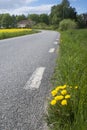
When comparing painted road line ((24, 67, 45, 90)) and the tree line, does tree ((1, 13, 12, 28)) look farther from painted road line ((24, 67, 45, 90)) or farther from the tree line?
painted road line ((24, 67, 45, 90))

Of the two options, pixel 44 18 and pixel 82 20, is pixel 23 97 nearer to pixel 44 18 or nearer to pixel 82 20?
pixel 82 20

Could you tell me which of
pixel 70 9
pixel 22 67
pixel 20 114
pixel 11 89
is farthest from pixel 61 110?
pixel 70 9

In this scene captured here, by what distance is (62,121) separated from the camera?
10.1 ft

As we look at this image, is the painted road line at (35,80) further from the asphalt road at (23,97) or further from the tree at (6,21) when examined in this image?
the tree at (6,21)

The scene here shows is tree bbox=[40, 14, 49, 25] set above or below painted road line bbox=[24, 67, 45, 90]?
below

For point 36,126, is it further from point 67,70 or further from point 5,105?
point 67,70

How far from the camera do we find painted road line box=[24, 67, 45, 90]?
5.20 meters

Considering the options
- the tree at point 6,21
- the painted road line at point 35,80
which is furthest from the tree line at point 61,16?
the painted road line at point 35,80

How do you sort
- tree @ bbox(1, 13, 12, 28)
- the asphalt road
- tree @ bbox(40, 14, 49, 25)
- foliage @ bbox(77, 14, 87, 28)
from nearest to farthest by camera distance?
the asphalt road → foliage @ bbox(77, 14, 87, 28) → tree @ bbox(1, 13, 12, 28) → tree @ bbox(40, 14, 49, 25)

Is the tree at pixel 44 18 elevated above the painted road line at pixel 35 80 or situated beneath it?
situated beneath

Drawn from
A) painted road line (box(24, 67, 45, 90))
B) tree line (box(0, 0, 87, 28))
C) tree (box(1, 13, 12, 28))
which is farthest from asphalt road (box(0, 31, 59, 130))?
tree (box(1, 13, 12, 28))

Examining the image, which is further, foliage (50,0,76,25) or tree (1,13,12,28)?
tree (1,13,12,28)

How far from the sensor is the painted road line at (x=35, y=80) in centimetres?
520

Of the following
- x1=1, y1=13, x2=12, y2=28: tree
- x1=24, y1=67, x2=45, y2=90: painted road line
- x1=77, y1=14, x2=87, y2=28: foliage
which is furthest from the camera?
x1=1, y1=13, x2=12, y2=28: tree
